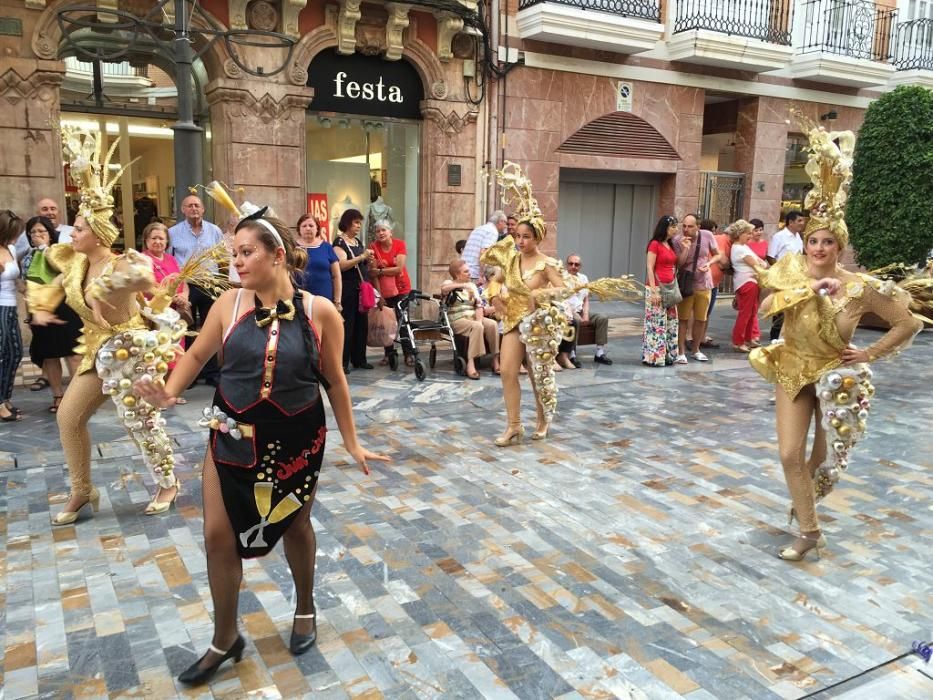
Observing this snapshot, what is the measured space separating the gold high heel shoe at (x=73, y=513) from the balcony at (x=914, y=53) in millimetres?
19133

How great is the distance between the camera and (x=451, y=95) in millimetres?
12758

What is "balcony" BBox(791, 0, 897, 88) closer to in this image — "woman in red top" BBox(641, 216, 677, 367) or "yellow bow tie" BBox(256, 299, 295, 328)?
"woman in red top" BBox(641, 216, 677, 367)

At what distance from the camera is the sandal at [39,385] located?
7930mm

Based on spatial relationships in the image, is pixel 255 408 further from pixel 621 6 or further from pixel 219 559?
pixel 621 6

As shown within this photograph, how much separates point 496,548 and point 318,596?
3.42ft

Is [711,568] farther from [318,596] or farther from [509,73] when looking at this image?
[509,73]

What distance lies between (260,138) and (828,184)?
8786 millimetres

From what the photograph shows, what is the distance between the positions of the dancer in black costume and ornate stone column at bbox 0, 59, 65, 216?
800 cm

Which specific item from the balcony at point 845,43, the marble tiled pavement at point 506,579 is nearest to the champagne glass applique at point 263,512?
the marble tiled pavement at point 506,579

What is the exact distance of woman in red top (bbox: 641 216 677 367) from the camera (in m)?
9.46

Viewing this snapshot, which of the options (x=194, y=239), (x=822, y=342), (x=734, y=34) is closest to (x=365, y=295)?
(x=194, y=239)

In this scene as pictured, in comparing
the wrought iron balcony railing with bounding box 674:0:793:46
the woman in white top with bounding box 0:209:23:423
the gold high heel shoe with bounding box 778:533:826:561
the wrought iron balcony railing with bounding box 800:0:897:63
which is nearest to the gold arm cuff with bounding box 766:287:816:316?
the gold high heel shoe with bounding box 778:533:826:561

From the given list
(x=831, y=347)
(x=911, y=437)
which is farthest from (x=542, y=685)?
(x=911, y=437)

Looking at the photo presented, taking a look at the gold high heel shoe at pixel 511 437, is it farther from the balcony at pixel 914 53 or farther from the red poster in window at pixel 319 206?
the balcony at pixel 914 53
